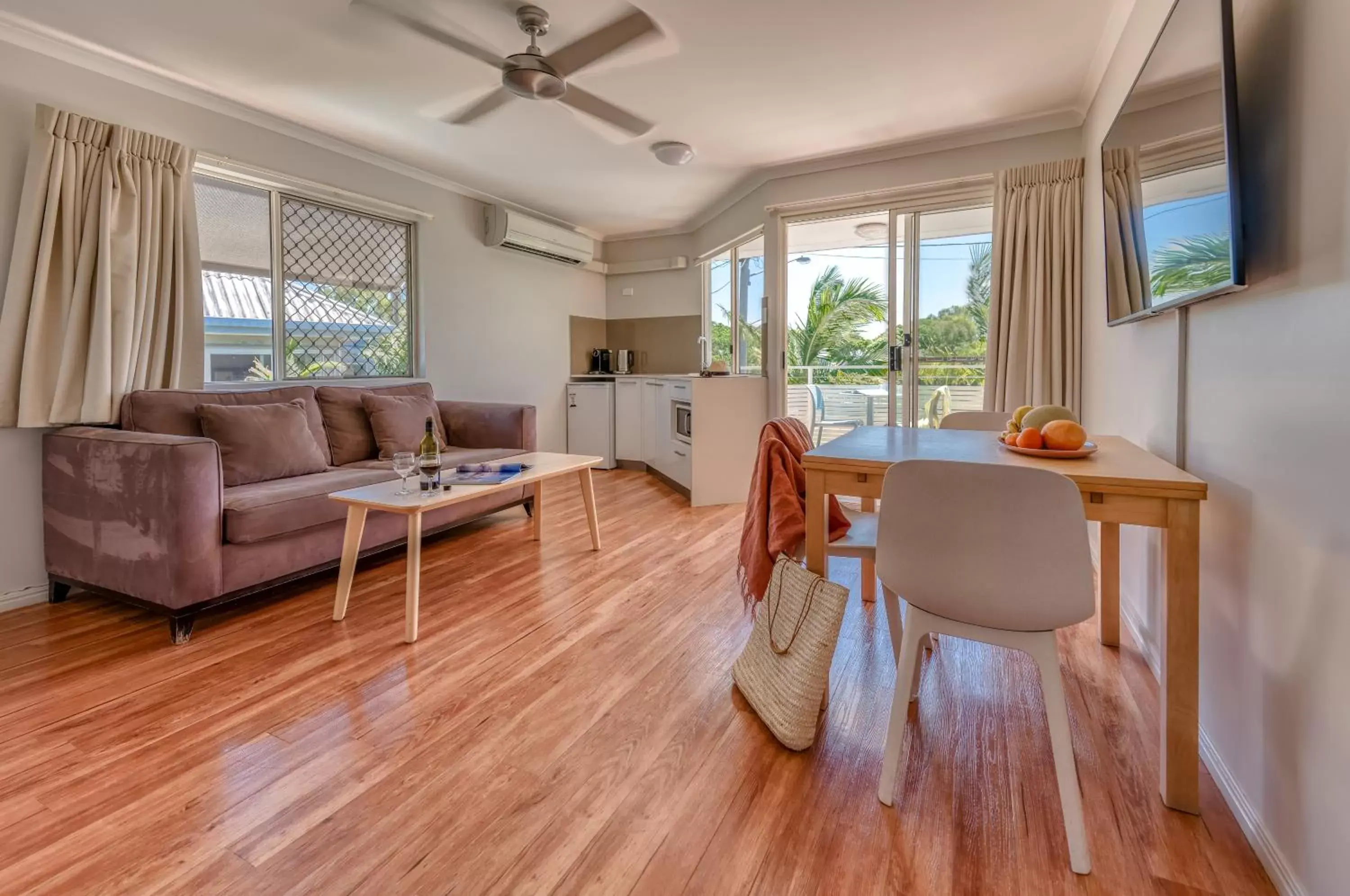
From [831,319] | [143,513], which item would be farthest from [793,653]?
[831,319]

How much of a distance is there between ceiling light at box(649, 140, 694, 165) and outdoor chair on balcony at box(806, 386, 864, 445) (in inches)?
71.7

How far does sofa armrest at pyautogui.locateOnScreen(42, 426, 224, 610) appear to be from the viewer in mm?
2172

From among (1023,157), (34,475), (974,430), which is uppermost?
(1023,157)

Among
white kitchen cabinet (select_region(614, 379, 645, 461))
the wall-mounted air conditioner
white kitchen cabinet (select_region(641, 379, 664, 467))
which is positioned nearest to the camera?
the wall-mounted air conditioner

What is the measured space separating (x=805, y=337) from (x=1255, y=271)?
10.9ft

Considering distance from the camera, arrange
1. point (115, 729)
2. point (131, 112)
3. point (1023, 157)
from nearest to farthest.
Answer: point (115, 729), point (131, 112), point (1023, 157)

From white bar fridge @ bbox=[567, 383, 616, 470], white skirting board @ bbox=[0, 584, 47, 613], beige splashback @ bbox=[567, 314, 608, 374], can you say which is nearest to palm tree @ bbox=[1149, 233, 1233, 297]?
white skirting board @ bbox=[0, 584, 47, 613]

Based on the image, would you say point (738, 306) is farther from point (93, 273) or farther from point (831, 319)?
point (93, 273)

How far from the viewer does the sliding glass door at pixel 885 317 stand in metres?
3.88

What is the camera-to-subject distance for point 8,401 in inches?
98.0

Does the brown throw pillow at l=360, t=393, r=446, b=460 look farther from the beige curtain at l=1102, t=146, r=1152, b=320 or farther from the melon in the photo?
the beige curtain at l=1102, t=146, r=1152, b=320

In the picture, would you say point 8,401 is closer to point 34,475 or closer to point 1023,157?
point 34,475

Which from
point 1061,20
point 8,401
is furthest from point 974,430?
point 8,401

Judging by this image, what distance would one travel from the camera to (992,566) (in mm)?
1229
